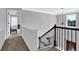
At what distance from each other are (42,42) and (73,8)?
58 cm

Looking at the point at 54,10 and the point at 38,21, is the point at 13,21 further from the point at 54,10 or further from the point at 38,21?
the point at 54,10

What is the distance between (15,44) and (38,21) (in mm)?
415

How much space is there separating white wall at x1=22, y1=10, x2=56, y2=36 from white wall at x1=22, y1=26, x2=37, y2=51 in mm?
56

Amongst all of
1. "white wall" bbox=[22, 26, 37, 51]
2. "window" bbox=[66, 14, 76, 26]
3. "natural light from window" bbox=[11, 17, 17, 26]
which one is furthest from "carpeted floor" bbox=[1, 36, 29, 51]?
"window" bbox=[66, 14, 76, 26]

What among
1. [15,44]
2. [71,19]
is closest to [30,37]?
[15,44]

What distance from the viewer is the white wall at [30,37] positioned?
115 cm

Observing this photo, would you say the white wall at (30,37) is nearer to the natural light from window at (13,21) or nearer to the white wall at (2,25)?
the natural light from window at (13,21)

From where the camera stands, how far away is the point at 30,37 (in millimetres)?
1195

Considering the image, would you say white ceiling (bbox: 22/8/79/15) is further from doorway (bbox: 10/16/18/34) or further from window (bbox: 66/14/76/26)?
doorway (bbox: 10/16/18/34)

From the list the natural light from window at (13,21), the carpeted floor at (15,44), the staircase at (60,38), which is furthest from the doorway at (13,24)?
the staircase at (60,38)

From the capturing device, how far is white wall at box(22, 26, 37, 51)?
3.78 ft

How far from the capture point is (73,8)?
3.56 feet
